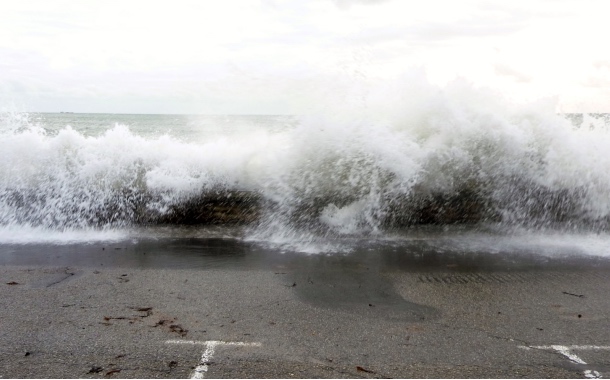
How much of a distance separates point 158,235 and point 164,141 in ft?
8.21

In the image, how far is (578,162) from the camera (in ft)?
22.8

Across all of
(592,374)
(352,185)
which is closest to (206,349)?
(592,374)

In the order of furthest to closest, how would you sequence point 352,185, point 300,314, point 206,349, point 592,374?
point 352,185 < point 300,314 < point 206,349 < point 592,374

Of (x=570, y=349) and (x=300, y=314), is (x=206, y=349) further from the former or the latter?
(x=570, y=349)

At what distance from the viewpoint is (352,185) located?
276 inches

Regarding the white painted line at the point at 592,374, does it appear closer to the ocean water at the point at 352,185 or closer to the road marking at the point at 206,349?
the road marking at the point at 206,349

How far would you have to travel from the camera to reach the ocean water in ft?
21.5

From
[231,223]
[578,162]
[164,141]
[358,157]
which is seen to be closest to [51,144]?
[164,141]

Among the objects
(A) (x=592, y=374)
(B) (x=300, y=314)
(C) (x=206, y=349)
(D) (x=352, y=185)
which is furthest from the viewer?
(D) (x=352, y=185)

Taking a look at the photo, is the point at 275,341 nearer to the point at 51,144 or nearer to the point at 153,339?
the point at 153,339

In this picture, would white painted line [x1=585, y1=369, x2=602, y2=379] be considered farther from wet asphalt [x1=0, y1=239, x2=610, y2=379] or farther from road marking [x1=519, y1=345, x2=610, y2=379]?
road marking [x1=519, y1=345, x2=610, y2=379]

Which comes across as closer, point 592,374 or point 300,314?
point 592,374

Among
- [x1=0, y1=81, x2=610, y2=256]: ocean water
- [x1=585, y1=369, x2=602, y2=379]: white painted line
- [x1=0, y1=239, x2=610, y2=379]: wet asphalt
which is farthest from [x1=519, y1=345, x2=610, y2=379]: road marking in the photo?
[x1=0, y1=81, x2=610, y2=256]: ocean water

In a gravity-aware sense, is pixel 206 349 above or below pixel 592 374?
below
